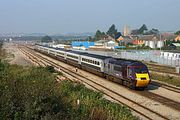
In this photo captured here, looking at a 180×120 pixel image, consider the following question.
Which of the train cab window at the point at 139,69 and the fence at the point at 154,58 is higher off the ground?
the train cab window at the point at 139,69

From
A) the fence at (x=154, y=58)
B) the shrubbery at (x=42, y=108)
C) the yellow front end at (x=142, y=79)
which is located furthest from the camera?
the fence at (x=154, y=58)

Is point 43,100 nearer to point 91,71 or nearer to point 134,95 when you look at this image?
point 134,95

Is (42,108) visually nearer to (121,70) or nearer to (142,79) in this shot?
(142,79)

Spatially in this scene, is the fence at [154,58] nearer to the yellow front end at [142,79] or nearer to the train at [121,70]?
the train at [121,70]

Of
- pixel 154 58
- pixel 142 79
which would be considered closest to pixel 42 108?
pixel 142 79

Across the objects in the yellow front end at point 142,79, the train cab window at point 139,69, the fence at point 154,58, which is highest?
the train cab window at point 139,69

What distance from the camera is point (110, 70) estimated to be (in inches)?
1400

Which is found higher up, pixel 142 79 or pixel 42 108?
pixel 42 108

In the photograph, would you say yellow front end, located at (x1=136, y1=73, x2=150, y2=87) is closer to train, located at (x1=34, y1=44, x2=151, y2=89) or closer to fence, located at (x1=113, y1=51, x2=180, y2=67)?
train, located at (x1=34, y1=44, x2=151, y2=89)

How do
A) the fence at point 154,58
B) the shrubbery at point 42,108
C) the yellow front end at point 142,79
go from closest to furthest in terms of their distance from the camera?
the shrubbery at point 42,108, the yellow front end at point 142,79, the fence at point 154,58

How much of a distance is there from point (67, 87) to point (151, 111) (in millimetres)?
7915

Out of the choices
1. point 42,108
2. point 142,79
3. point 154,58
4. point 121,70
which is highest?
point 42,108

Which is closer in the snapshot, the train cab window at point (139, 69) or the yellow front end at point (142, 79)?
the yellow front end at point (142, 79)

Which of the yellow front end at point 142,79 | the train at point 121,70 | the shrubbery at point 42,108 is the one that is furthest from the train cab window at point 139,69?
the shrubbery at point 42,108
